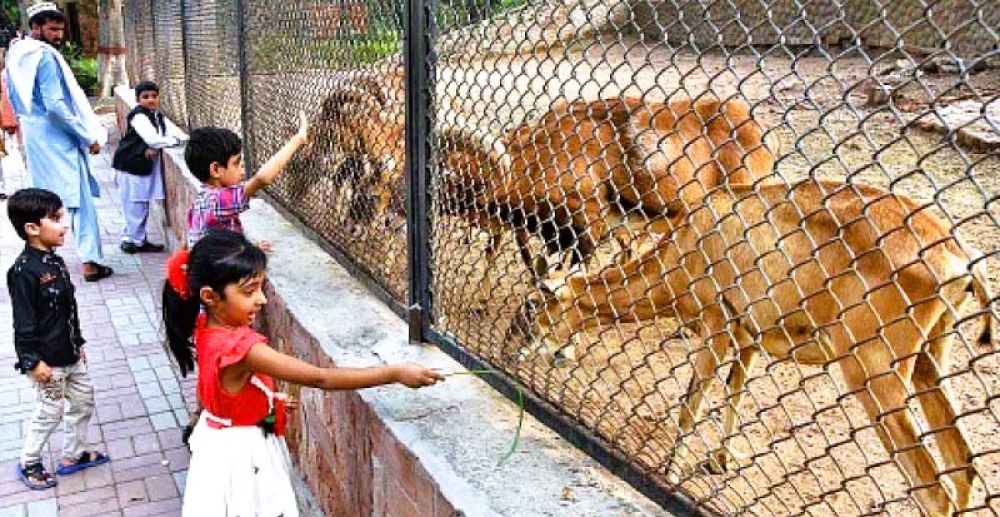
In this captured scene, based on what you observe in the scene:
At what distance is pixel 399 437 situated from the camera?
8.93ft

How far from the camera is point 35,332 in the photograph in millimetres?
4168

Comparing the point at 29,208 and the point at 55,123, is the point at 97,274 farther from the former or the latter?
the point at 29,208

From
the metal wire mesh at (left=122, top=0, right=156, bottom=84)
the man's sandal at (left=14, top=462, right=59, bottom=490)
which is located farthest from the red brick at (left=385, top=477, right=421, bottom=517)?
the metal wire mesh at (left=122, top=0, right=156, bottom=84)

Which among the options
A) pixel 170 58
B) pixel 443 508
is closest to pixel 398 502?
pixel 443 508

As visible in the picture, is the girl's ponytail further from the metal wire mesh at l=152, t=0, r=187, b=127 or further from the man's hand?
the metal wire mesh at l=152, t=0, r=187, b=127

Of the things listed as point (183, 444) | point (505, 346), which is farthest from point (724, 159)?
point (183, 444)

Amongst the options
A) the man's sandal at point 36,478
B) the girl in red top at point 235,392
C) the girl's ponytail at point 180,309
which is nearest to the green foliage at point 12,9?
the man's sandal at point 36,478

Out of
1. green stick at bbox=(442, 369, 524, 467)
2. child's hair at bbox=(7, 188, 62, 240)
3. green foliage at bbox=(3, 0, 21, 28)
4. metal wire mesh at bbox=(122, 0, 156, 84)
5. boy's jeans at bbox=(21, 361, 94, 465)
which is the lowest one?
boy's jeans at bbox=(21, 361, 94, 465)

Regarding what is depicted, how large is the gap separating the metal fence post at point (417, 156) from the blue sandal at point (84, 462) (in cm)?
221

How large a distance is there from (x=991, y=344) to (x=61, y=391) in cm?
404

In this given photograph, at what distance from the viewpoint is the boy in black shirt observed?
4172mm

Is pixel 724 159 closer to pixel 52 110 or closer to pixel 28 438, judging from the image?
pixel 28 438

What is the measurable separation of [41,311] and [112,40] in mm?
14771

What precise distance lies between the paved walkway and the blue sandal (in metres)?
0.05
